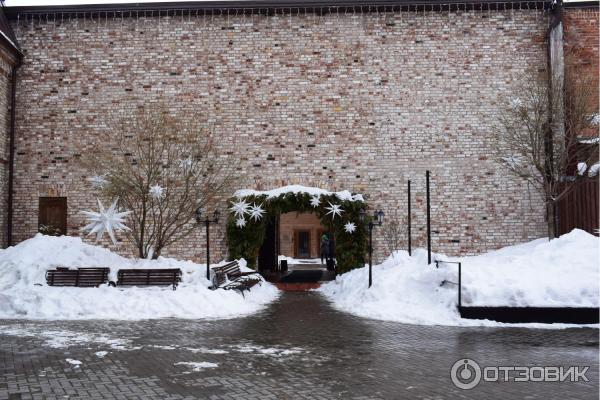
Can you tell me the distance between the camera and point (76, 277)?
11.9 m

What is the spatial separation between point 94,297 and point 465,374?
7.95 meters

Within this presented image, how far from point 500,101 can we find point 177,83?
33.7 feet

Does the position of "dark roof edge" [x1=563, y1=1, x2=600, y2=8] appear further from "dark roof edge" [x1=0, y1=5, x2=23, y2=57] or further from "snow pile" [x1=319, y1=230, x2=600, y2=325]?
"dark roof edge" [x1=0, y1=5, x2=23, y2=57]

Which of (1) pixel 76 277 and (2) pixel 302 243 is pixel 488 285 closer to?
(1) pixel 76 277

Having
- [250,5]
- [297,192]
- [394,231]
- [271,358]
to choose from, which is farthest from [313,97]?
Answer: [271,358]

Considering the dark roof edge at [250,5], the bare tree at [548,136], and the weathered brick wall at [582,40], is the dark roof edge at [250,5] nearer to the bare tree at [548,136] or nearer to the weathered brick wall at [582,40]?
the weathered brick wall at [582,40]

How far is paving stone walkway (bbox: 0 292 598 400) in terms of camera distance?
540cm

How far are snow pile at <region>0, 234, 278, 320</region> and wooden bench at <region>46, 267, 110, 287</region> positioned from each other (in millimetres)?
279

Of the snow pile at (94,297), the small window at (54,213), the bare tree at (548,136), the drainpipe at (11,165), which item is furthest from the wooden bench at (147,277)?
the bare tree at (548,136)

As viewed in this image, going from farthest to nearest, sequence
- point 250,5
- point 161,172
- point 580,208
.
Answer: point 250,5, point 161,172, point 580,208

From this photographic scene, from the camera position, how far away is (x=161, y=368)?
6.29 metres

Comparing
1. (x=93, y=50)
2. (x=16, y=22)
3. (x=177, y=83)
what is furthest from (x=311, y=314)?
(x=16, y=22)

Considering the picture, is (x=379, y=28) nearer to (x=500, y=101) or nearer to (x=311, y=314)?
(x=500, y=101)

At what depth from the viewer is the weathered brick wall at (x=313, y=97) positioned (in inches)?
639
